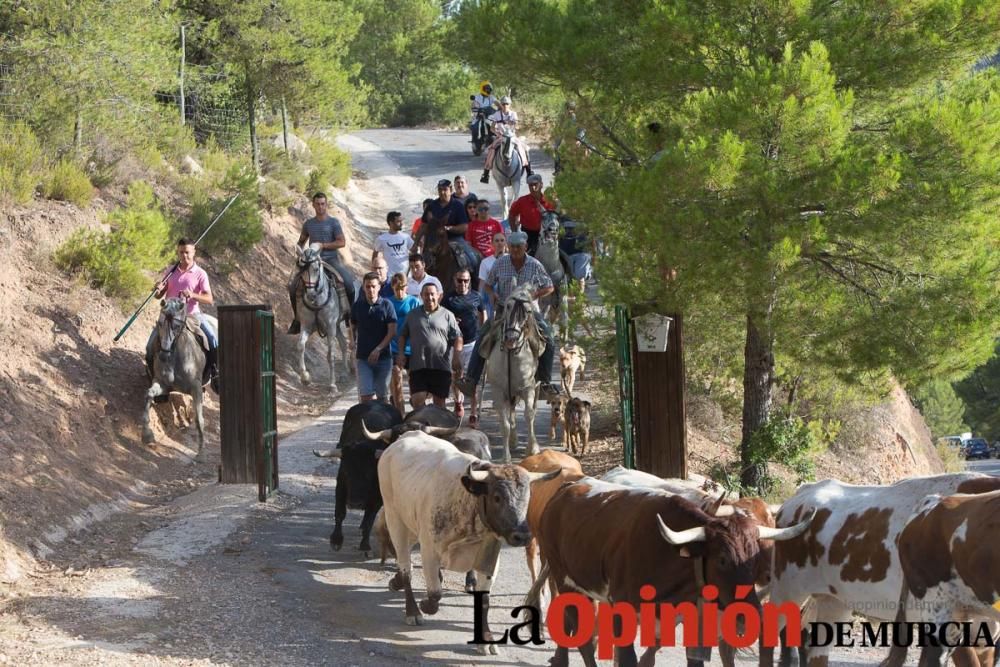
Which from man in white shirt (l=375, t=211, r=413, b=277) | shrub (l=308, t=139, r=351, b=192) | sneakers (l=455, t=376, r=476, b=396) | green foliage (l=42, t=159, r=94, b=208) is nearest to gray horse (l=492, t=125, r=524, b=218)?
man in white shirt (l=375, t=211, r=413, b=277)

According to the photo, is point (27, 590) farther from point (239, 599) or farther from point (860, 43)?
point (860, 43)

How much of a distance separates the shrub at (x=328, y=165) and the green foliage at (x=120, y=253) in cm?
1561

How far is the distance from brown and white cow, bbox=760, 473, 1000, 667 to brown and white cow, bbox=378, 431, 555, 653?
1.98 metres

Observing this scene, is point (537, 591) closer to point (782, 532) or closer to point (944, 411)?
point (782, 532)

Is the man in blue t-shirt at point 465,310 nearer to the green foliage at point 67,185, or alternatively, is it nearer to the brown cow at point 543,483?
the brown cow at point 543,483

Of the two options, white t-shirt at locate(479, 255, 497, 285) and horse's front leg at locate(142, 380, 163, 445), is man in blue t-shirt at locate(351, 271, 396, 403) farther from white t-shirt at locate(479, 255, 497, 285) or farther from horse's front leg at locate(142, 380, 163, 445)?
horse's front leg at locate(142, 380, 163, 445)

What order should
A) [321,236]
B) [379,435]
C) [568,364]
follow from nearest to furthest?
[379,435] → [568,364] → [321,236]

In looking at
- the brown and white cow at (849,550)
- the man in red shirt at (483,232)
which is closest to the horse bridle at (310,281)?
the man in red shirt at (483,232)

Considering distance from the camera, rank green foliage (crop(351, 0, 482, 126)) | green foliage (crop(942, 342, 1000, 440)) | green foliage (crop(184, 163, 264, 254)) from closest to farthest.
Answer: green foliage (crop(184, 163, 264, 254)) < green foliage (crop(351, 0, 482, 126)) < green foliage (crop(942, 342, 1000, 440))

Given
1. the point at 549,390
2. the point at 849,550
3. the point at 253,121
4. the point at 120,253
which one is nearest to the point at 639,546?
the point at 849,550

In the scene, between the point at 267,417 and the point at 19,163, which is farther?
the point at 19,163

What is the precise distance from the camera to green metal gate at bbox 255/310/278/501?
14648 mm

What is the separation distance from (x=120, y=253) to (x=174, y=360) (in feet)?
9.62

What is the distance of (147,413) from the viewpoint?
17.3 metres
